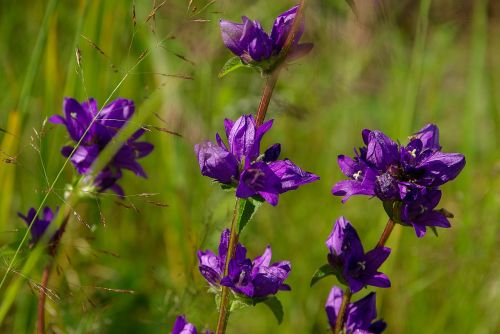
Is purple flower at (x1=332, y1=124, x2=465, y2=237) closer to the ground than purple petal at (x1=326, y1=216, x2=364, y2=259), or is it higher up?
higher up

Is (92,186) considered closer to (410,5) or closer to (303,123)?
(303,123)

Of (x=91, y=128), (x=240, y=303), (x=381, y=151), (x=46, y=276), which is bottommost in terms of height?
(x=46, y=276)

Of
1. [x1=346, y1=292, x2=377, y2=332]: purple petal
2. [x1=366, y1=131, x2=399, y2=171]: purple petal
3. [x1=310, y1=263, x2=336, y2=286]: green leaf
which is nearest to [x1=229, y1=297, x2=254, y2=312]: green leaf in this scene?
[x1=310, y1=263, x2=336, y2=286]: green leaf

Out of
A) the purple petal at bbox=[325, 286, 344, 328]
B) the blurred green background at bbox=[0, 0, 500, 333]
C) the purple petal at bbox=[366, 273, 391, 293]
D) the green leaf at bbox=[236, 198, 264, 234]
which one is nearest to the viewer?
the green leaf at bbox=[236, 198, 264, 234]

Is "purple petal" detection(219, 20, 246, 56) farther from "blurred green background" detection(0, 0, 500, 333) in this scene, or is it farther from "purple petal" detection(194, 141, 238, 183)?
"blurred green background" detection(0, 0, 500, 333)

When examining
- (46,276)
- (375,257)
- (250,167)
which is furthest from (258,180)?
(46,276)

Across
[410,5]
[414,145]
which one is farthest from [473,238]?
[410,5]

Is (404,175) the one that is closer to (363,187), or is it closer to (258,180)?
(363,187)
